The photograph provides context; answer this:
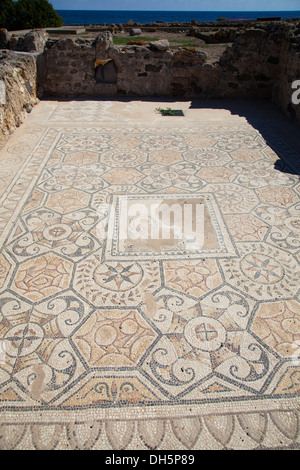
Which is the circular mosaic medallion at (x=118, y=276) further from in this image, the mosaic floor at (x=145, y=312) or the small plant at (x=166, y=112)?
the small plant at (x=166, y=112)

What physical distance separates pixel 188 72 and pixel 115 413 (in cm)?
625

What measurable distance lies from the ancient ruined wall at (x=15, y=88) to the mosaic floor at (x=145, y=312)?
931mm

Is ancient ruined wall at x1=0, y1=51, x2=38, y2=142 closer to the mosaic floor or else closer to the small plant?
the mosaic floor

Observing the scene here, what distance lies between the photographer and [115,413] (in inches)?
61.8

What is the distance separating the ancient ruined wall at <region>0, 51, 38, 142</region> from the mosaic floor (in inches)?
36.7

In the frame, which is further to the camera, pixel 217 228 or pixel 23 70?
pixel 23 70

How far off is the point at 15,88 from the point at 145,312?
4.37m

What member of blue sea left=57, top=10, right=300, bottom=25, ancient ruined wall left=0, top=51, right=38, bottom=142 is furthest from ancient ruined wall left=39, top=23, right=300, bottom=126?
blue sea left=57, top=10, right=300, bottom=25

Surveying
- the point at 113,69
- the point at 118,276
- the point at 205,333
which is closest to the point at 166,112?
the point at 113,69

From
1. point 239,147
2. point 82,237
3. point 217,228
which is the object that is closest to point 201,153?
point 239,147

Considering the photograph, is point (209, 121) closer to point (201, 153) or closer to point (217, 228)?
point (201, 153)

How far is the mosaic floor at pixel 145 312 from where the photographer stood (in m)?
1.54

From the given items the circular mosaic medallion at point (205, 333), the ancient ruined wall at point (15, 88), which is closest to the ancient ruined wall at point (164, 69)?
the ancient ruined wall at point (15, 88)
